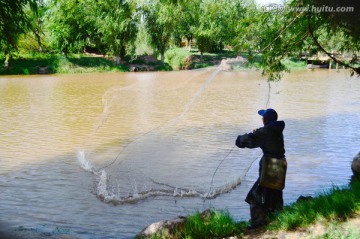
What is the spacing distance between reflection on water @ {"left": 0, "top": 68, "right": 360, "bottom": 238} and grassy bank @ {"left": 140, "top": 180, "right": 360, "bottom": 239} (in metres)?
1.40

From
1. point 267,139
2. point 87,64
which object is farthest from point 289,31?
point 87,64

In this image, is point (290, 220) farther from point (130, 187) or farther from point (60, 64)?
point (60, 64)

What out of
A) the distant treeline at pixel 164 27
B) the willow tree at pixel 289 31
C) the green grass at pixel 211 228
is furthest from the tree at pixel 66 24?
the green grass at pixel 211 228

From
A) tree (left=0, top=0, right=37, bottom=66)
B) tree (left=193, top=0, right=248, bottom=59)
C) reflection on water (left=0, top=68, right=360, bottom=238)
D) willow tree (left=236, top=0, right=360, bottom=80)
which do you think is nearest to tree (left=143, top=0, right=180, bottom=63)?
tree (left=193, top=0, right=248, bottom=59)

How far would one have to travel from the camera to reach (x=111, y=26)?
148 ft

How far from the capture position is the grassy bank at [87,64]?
43.2m

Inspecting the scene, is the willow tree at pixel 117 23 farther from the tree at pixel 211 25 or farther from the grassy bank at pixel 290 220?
the grassy bank at pixel 290 220

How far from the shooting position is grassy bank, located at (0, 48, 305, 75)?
4319cm

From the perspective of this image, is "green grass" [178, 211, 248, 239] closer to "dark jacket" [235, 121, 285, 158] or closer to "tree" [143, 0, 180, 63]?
"dark jacket" [235, 121, 285, 158]

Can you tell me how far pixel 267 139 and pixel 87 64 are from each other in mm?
43409

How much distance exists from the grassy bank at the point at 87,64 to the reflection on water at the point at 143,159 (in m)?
24.2

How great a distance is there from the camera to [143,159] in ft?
33.8

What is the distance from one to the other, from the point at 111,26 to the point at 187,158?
123ft

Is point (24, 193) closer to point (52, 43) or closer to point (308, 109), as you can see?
point (308, 109)
